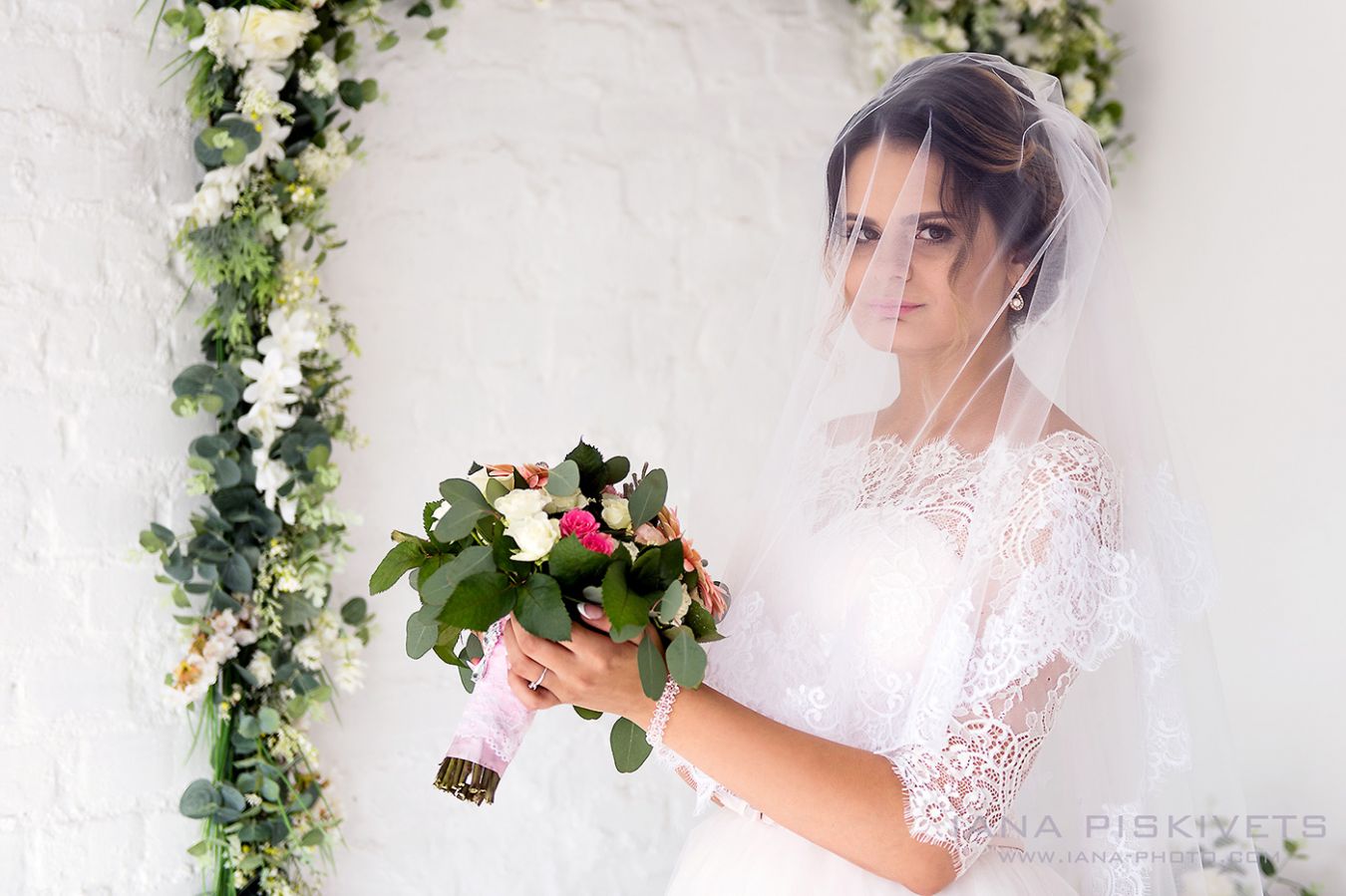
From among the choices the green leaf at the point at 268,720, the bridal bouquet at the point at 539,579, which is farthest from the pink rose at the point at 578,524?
the green leaf at the point at 268,720

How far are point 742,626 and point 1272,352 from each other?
1224 millimetres

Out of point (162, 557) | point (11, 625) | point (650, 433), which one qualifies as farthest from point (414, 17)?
point (11, 625)

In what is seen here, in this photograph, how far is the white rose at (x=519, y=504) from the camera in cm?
124

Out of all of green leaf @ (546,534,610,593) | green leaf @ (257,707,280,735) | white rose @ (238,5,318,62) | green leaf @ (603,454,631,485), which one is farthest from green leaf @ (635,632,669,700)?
white rose @ (238,5,318,62)

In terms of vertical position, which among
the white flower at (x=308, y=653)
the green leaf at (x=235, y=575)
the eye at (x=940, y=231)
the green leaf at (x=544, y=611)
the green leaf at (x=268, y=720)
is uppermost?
the eye at (x=940, y=231)

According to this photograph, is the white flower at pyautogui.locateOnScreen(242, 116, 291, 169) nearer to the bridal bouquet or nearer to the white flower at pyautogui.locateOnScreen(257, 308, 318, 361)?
the white flower at pyautogui.locateOnScreen(257, 308, 318, 361)

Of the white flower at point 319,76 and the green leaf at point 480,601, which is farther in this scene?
the white flower at point 319,76

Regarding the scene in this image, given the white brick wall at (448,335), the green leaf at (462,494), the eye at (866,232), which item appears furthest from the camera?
the white brick wall at (448,335)

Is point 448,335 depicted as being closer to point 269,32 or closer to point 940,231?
point 269,32

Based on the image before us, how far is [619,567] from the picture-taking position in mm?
1230

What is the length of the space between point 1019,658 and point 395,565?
2.38 feet

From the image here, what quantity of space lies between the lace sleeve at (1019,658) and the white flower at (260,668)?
104cm

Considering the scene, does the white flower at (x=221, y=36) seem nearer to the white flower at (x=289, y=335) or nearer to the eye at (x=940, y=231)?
the white flower at (x=289, y=335)

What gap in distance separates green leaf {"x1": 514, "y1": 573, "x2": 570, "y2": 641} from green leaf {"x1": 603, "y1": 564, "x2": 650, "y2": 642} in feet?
0.16
